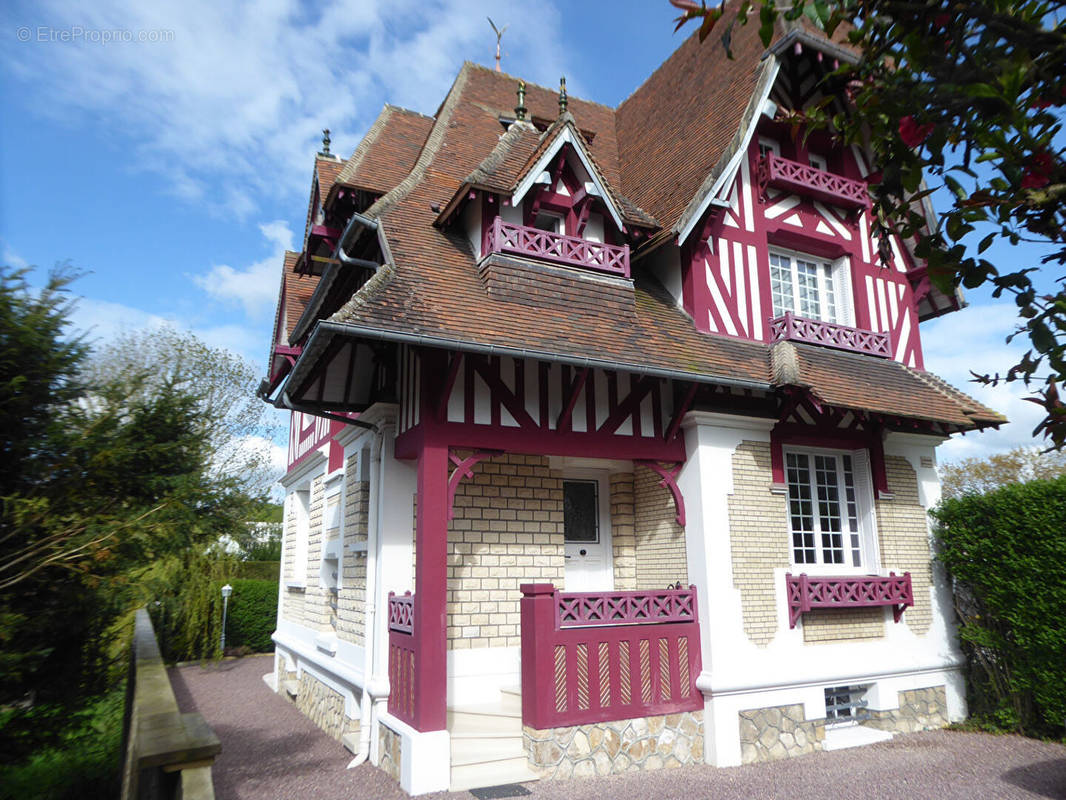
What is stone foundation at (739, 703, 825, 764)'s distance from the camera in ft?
26.1

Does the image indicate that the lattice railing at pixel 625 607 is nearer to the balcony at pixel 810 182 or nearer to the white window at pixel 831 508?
the white window at pixel 831 508

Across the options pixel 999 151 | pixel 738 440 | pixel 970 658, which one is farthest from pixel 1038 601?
pixel 999 151

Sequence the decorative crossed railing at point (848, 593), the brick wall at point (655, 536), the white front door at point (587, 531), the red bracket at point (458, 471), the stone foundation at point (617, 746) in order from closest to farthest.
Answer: the stone foundation at point (617, 746) → the red bracket at point (458, 471) → the decorative crossed railing at point (848, 593) → the brick wall at point (655, 536) → the white front door at point (587, 531)

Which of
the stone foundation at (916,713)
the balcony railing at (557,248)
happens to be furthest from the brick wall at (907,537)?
the balcony railing at (557,248)

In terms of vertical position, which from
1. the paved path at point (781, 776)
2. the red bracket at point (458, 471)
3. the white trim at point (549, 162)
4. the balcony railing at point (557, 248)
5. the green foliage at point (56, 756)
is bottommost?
the paved path at point (781, 776)

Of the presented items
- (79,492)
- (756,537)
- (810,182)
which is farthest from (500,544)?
(810,182)

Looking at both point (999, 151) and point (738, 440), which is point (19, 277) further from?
point (738, 440)

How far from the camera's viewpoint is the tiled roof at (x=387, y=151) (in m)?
10.7

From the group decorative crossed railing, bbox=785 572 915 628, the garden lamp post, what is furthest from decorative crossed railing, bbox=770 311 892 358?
the garden lamp post

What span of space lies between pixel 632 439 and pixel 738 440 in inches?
55.7

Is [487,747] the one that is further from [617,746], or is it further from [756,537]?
[756,537]

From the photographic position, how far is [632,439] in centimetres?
854

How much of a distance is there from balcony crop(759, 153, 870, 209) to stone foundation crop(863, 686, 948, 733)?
680 centimetres

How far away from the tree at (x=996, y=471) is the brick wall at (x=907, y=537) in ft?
72.7
